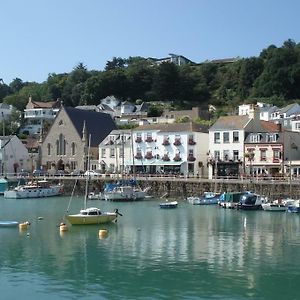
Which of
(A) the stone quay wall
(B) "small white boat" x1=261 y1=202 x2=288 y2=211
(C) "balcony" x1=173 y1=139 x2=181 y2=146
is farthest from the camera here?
(C) "balcony" x1=173 y1=139 x2=181 y2=146

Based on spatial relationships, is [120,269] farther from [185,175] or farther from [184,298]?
[185,175]

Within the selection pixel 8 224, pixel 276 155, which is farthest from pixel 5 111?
pixel 8 224

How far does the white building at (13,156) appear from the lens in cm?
9894

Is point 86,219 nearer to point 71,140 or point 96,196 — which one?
point 96,196

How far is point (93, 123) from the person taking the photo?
10062 cm

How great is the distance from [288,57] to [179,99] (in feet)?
91.4

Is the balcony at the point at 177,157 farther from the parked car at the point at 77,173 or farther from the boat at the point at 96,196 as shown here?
the parked car at the point at 77,173

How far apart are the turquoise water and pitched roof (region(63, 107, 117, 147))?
45945 millimetres

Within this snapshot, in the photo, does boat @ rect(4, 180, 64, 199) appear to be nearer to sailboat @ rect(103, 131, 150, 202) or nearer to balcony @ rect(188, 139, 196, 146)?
sailboat @ rect(103, 131, 150, 202)

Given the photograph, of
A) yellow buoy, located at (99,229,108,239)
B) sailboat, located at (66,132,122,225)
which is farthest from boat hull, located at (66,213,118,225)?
yellow buoy, located at (99,229,108,239)

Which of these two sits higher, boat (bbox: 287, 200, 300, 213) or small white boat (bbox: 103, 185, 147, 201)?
small white boat (bbox: 103, 185, 147, 201)

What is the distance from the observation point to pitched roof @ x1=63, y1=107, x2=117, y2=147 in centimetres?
9700

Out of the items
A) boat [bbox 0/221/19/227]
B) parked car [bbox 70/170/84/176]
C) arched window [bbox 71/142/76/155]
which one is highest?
arched window [bbox 71/142/76/155]

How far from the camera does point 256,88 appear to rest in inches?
4988
